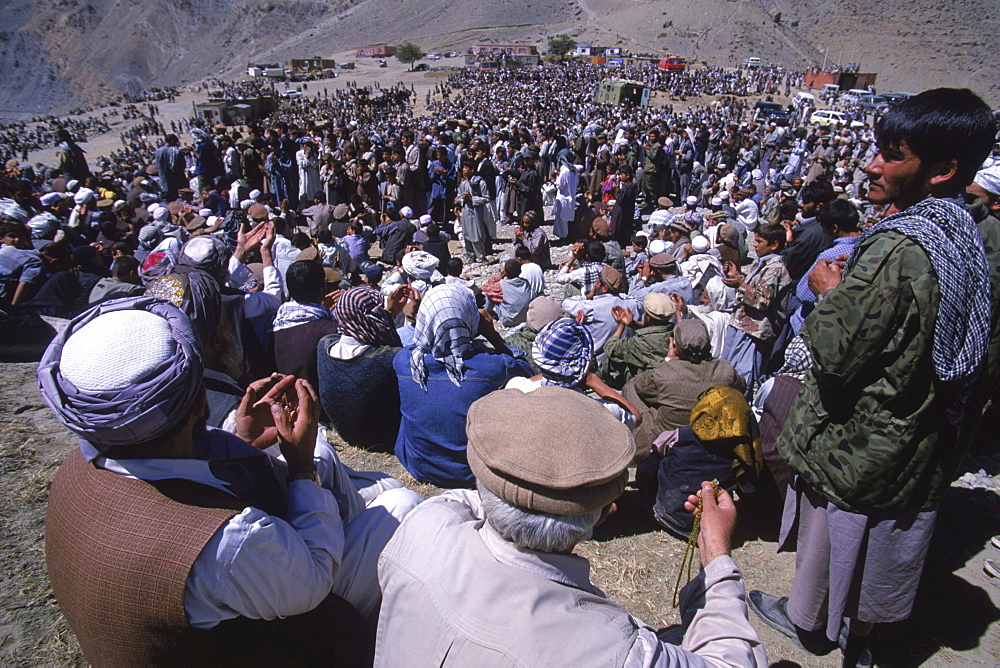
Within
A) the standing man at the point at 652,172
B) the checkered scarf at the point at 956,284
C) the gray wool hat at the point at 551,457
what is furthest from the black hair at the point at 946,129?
the standing man at the point at 652,172

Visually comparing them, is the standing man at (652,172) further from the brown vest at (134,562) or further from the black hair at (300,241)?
the brown vest at (134,562)

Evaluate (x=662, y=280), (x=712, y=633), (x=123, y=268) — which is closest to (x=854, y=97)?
(x=662, y=280)

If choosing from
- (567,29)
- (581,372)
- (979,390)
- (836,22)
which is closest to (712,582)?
(979,390)

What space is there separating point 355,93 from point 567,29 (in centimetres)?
5461

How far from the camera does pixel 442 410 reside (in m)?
3.19

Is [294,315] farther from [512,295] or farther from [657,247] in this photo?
[657,247]

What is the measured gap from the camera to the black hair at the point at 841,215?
16.6 feet

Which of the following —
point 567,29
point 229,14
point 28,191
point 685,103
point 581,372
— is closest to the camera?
point 581,372

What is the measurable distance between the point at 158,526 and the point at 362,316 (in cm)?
236

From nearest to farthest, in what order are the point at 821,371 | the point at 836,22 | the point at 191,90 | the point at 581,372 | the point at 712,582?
the point at 712,582, the point at 821,371, the point at 581,372, the point at 191,90, the point at 836,22

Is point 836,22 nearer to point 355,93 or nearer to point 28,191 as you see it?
point 355,93

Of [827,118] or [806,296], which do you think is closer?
[806,296]

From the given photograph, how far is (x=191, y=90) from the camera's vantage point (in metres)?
59.8

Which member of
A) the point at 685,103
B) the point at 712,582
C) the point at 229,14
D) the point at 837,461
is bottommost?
the point at 685,103
